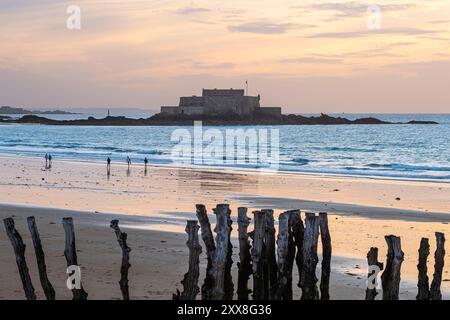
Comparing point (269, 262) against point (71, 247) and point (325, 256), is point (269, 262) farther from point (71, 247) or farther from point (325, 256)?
point (71, 247)

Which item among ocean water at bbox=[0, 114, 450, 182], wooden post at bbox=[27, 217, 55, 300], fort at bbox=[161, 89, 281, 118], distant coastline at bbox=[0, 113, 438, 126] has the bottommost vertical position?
ocean water at bbox=[0, 114, 450, 182]

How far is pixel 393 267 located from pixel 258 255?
1.64 m

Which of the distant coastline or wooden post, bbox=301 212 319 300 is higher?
the distant coastline

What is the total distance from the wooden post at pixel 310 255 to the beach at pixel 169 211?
85.3 inches

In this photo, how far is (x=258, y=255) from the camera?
30.5ft

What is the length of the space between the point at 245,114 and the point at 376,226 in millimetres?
138399

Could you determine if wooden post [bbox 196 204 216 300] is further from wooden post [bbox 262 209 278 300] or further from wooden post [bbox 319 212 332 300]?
wooden post [bbox 319 212 332 300]

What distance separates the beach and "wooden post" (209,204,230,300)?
1993 mm

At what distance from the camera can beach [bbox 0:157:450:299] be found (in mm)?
12055

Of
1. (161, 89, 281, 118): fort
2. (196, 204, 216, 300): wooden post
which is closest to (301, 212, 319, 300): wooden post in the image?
(196, 204, 216, 300): wooden post

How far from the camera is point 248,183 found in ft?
106

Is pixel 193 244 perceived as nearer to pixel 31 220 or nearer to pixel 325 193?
pixel 31 220

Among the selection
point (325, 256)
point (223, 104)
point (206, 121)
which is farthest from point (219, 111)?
point (325, 256)

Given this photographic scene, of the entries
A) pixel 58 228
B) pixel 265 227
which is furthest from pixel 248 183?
pixel 265 227
